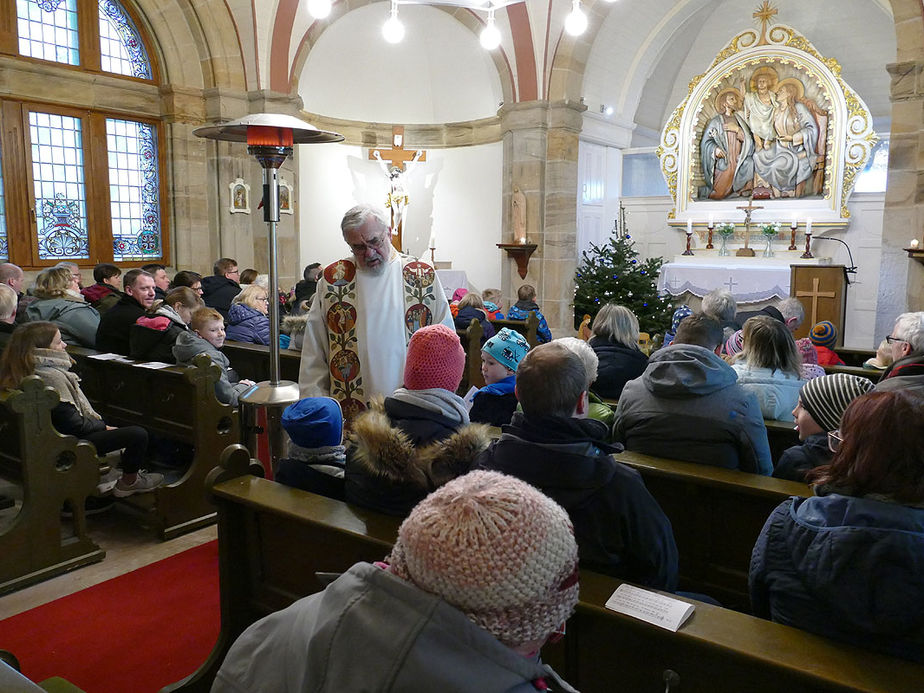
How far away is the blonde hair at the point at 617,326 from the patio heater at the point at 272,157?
5.78 feet

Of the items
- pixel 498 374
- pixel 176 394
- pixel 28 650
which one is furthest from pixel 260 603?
pixel 176 394

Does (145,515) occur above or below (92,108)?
below

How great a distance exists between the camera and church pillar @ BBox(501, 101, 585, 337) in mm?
11430

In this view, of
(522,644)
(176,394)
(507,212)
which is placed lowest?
(176,394)

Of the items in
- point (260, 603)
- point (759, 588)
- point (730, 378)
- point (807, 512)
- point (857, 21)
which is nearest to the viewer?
point (807, 512)

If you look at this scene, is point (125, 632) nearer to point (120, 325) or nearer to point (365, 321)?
point (365, 321)

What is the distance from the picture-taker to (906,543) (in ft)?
5.23

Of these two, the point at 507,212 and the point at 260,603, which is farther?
the point at 507,212

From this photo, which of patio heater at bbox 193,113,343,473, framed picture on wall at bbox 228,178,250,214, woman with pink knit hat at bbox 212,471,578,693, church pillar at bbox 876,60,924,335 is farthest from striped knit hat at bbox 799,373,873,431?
framed picture on wall at bbox 228,178,250,214

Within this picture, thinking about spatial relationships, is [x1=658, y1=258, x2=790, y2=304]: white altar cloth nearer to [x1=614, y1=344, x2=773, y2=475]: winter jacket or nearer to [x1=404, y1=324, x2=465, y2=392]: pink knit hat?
[x1=614, y1=344, x2=773, y2=475]: winter jacket

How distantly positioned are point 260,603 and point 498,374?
144cm

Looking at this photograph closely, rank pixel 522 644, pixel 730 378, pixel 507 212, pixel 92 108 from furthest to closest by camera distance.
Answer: pixel 507 212 → pixel 92 108 → pixel 730 378 → pixel 522 644

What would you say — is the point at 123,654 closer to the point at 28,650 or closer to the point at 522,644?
the point at 28,650

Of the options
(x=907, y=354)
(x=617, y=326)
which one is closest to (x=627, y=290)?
(x=617, y=326)
